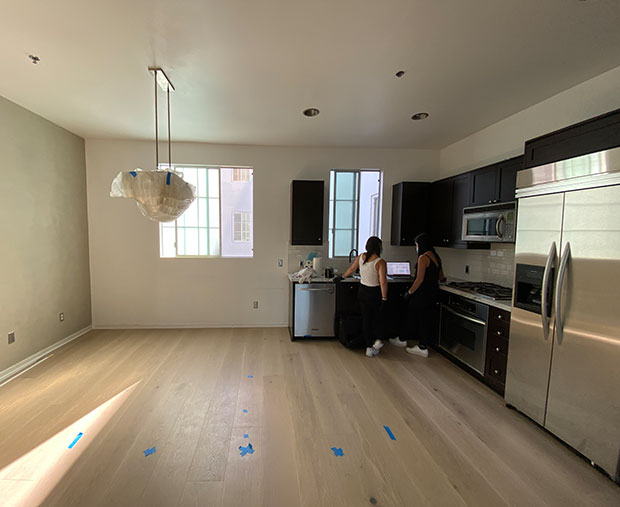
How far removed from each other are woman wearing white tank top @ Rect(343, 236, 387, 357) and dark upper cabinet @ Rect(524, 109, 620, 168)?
1647mm

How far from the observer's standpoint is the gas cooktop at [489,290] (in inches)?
112

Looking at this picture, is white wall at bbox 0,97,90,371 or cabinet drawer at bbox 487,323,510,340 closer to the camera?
cabinet drawer at bbox 487,323,510,340

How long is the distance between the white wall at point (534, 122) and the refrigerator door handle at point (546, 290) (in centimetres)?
133

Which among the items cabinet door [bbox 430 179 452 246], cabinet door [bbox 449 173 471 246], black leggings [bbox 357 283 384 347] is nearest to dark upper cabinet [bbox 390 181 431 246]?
cabinet door [bbox 430 179 452 246]

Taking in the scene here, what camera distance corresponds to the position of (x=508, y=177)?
2898 mm

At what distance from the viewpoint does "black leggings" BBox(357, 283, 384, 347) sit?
3498 mm

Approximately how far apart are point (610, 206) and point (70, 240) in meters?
5.55

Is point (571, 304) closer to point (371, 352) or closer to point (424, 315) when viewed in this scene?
point (424, 315)

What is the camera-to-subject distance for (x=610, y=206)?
1.78 meters

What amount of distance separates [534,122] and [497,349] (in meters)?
2.35

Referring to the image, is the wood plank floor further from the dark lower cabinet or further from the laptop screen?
the laptop screen

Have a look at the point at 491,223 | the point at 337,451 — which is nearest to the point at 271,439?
the point at 337,451

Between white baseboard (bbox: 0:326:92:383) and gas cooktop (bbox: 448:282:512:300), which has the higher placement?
gas cooktop (bbox: 448:282:512:300)

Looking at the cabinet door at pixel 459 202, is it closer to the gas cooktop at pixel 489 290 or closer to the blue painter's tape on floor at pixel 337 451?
the gas cooktop at pixel 489 290
